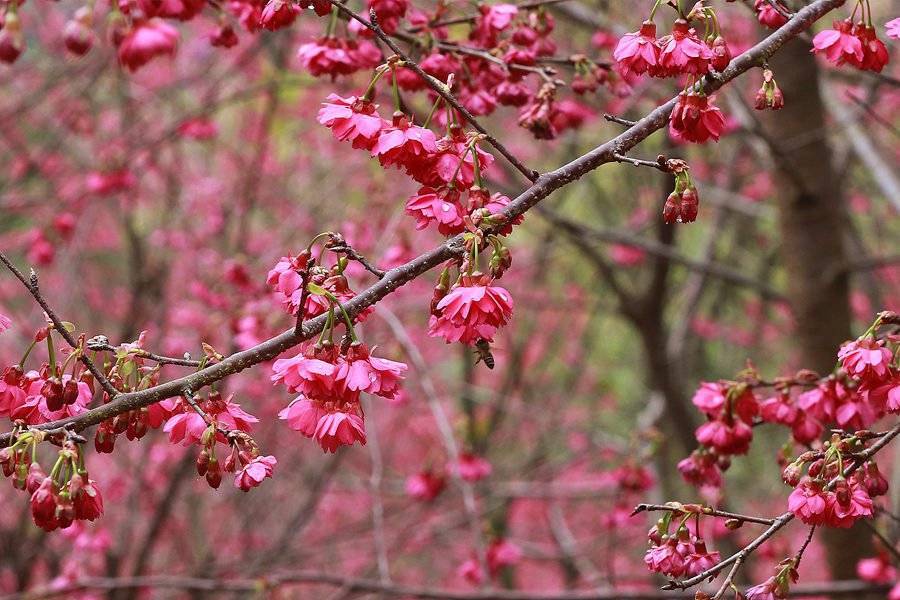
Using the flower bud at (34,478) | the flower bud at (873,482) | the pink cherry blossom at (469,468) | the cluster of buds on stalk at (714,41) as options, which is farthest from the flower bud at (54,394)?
the pink cherry blossom at (469,468)

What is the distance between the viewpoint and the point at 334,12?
184 centimetres

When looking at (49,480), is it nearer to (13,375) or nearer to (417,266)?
(13,375)

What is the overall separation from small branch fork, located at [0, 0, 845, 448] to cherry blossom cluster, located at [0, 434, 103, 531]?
39mm

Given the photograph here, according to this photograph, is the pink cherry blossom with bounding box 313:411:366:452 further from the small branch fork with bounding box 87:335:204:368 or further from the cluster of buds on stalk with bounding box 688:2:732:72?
the cluster of buds on stalk with bounding box 688:2:732:72

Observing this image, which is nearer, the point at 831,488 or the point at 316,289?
the point at 316,289

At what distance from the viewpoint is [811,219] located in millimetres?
3344

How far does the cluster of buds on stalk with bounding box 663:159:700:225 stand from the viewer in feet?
5.01

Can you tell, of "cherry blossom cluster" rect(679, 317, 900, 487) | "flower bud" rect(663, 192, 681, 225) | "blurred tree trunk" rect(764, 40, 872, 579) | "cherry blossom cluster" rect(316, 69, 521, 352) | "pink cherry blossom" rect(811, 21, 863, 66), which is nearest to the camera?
"cherry blossom cluster" rect(316, 69, 521, 352)

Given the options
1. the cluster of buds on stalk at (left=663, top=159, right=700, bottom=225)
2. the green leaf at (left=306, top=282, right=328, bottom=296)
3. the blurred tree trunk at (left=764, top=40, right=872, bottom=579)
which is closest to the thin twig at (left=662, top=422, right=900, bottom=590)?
the cluster of buds on stalk at (left=663, top=159, right=700, bottom=225)

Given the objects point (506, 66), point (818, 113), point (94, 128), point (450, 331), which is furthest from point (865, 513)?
point (94, 128)

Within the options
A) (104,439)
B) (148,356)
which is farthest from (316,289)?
(104,439)

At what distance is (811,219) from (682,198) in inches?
79.4

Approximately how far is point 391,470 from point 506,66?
592 cm

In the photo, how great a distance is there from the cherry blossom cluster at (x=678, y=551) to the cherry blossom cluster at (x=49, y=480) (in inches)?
35.6
